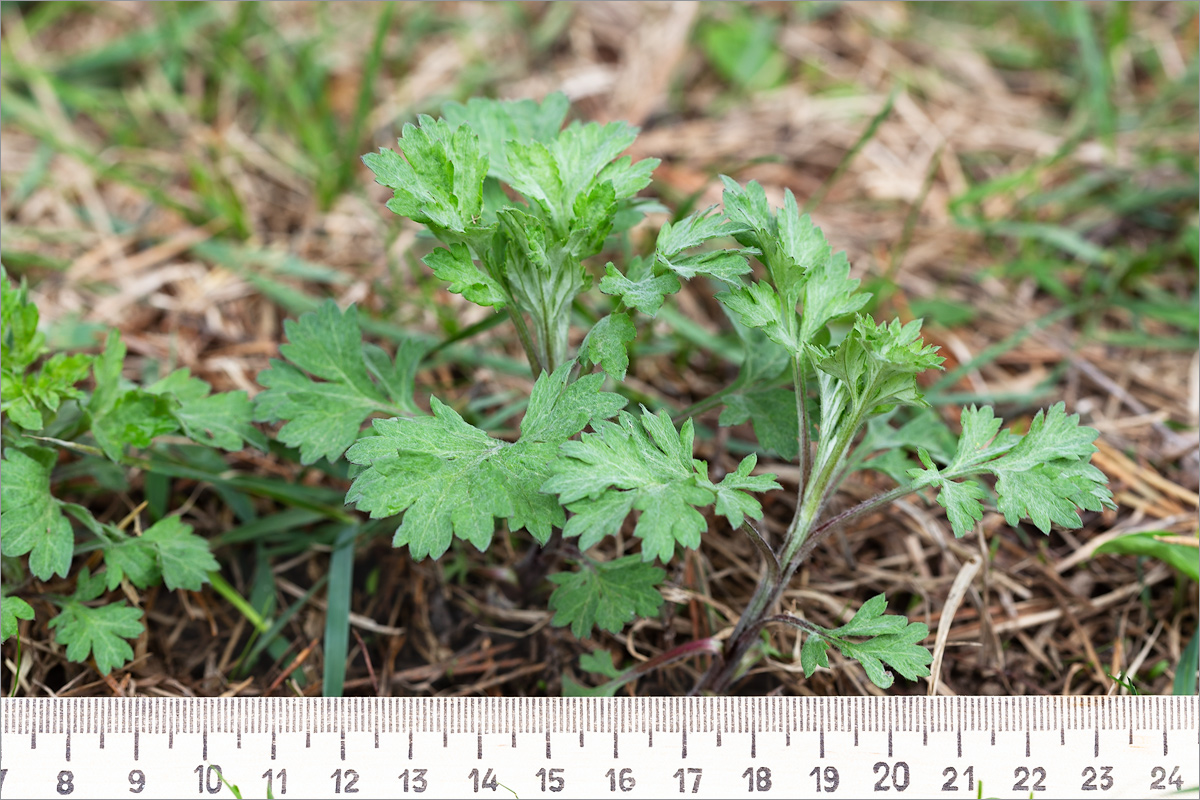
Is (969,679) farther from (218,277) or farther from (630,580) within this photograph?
(218,277)

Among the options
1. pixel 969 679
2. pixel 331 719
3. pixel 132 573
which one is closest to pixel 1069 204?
pixel 969 679

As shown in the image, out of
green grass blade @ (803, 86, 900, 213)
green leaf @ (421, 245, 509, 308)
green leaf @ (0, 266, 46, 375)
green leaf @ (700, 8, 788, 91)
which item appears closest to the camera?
green leaf @ (421, 245, 509, 308)

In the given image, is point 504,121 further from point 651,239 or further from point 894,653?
point 894,653

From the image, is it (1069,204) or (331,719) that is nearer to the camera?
(331,719)

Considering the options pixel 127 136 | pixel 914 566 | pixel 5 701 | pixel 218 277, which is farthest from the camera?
pixel 127 136

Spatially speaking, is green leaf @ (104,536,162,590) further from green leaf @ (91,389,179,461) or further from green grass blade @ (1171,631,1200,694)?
green grass blade @ (1171,631,1200,694)

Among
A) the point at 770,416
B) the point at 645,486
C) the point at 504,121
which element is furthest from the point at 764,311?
the point at 504,121

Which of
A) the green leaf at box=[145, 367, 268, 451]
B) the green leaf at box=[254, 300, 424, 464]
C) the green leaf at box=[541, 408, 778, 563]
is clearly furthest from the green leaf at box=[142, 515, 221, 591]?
the green leaf at box=[541, 408, 778, 563]
